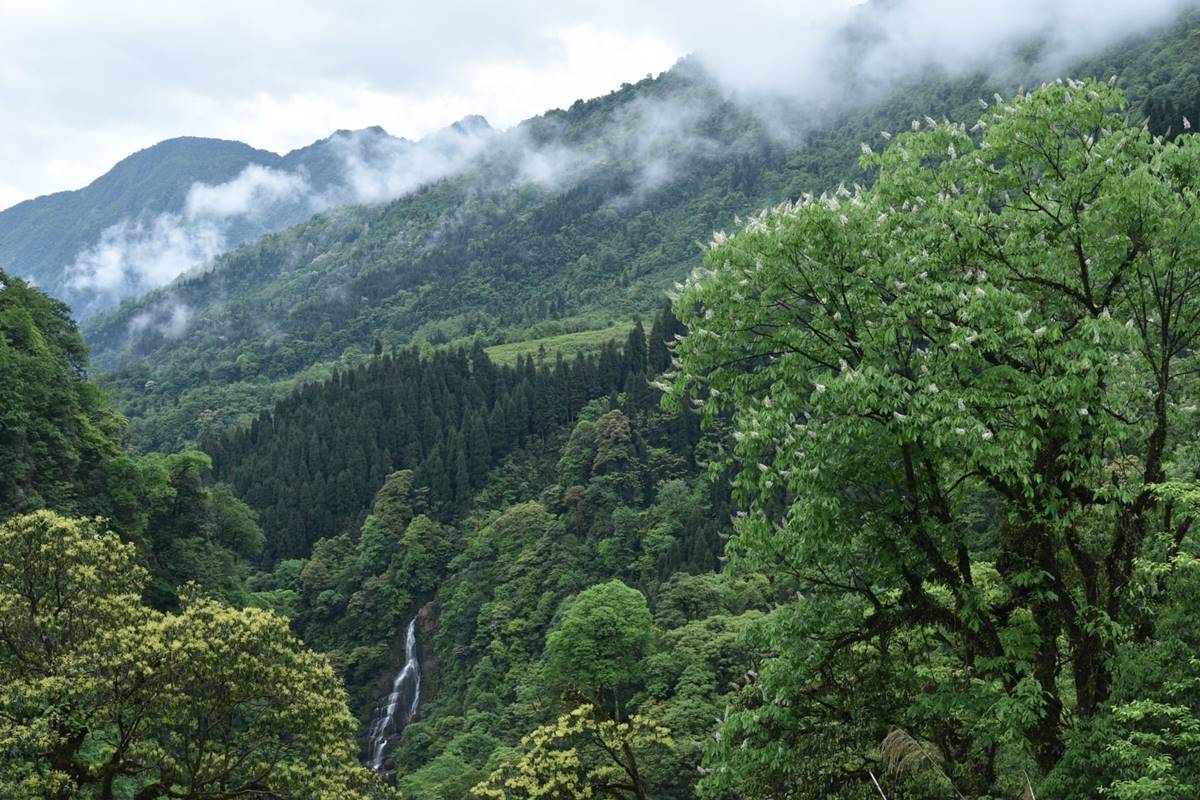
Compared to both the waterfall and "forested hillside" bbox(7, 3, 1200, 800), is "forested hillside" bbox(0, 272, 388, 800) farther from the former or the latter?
the waterfall

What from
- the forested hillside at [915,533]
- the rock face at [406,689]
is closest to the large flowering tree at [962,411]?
the forested hillside at [915,533]

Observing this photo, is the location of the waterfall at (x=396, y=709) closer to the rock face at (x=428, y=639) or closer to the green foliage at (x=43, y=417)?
the rock face at (x=428, y=639)

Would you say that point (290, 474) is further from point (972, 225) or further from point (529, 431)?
point (972, 225)

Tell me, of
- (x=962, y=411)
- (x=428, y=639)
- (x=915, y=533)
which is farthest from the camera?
(x=428, y=639)

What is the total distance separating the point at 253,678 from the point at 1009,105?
20603 millimetres

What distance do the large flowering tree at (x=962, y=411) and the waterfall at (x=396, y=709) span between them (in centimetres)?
7686

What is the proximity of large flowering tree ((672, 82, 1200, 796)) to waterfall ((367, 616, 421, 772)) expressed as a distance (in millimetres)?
76862

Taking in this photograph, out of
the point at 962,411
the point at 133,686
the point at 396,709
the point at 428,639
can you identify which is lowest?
the point at 396,709

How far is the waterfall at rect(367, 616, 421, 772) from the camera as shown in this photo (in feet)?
298

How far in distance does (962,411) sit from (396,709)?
9093 centimetres

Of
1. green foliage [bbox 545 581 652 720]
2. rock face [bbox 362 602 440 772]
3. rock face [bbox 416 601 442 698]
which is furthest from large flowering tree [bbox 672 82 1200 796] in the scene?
rock face [bbox 416 601 442 698]

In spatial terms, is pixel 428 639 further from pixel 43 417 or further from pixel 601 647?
pixel 43 417

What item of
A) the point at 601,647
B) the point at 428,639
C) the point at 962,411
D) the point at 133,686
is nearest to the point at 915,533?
the point at 962,411

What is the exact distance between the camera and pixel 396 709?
9606 cm
